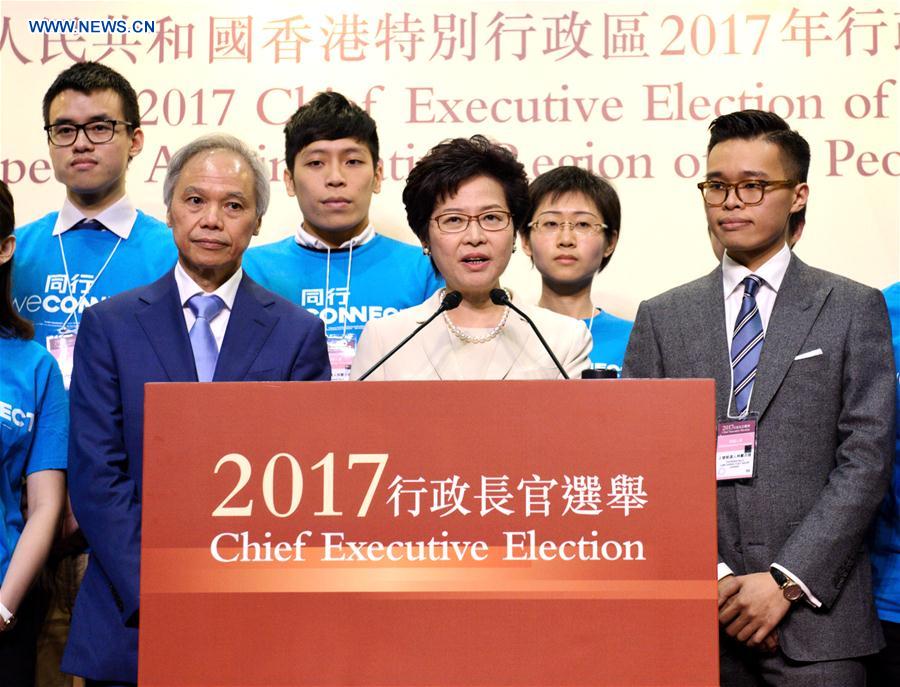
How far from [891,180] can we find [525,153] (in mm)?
1131

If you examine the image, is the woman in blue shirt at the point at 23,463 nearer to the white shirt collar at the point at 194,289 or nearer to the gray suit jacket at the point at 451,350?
the white shirt collar at the point at 194,289

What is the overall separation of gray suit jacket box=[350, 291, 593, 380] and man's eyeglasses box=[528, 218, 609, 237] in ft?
2.88

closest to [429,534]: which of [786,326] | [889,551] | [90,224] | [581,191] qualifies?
[786,326]

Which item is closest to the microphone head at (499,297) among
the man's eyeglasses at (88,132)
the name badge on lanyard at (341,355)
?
the name badge on lanyard at (341,355)

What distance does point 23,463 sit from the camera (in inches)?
103

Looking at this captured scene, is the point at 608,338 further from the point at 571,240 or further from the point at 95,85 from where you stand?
the point at 95,85

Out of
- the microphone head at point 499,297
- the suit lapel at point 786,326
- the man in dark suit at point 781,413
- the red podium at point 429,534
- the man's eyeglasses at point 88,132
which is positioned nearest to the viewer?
the red podium at point 429,534

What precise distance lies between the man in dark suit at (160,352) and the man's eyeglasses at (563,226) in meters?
1.03

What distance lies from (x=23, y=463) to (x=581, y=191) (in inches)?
67.2

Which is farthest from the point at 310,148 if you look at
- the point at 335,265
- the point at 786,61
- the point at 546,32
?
the point at 786,61

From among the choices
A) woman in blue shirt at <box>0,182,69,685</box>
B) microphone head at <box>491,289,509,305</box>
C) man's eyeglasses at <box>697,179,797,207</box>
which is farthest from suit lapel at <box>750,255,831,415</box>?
woman in blue shirt at <box>0,182,69,685</box>

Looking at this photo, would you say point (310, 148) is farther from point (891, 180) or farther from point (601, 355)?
point (891, 180)

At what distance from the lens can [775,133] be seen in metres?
2.49

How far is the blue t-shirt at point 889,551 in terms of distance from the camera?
2.46 meters
